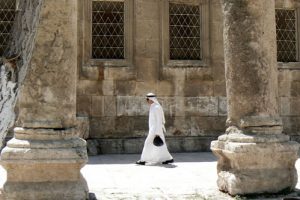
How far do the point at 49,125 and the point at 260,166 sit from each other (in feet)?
10.0

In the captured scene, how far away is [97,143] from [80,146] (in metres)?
6.26

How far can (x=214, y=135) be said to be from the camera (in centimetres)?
1309

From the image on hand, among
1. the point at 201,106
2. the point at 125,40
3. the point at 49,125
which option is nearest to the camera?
the point at 49,125

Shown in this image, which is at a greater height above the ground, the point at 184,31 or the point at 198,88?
the point at 184,31

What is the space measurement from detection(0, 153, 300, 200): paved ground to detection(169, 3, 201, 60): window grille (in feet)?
11.1

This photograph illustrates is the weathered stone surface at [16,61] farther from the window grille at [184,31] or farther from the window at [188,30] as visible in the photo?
the window grille at [184,31]

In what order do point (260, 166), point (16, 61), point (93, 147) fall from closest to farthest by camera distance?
point (16, 61), point (260, 166), point (93, 147)

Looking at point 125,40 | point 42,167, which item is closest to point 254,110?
point 42,167

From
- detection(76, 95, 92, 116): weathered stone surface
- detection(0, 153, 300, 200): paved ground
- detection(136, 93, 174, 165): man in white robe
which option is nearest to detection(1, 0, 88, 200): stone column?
detection(0, 153, 300, 200): paved ground

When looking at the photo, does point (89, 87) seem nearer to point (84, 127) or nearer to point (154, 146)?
point (84, 127)

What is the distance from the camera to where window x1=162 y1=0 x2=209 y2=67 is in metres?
13.3

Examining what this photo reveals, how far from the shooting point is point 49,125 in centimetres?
578

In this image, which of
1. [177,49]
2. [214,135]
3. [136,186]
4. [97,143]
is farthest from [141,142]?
[136,186]

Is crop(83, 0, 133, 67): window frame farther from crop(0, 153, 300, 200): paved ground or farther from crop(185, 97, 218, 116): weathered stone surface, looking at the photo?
crop(0, 153, 300, 200): paved ground
